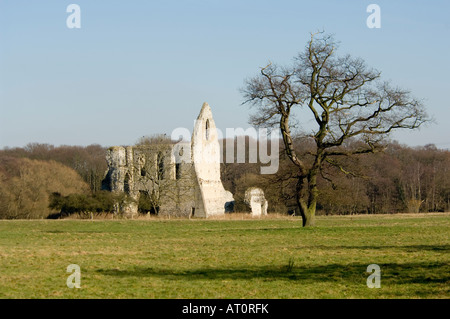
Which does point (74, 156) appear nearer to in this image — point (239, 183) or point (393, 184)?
point (239, 183)

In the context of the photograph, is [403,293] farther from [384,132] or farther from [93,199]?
[93,199]

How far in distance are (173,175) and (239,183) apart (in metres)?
22.6

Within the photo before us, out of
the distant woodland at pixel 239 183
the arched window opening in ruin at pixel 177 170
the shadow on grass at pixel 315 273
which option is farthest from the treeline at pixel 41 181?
the shadow on grass at pixel 315 273

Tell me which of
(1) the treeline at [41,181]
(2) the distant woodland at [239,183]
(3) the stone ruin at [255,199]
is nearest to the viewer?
(3) the stone ruin at [255,199]

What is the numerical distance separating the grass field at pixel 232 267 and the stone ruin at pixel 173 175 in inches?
1167

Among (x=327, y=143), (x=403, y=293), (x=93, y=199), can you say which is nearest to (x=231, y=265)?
(x=403, y=293)

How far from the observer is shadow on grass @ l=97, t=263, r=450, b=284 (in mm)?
13562

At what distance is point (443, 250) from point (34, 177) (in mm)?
51123

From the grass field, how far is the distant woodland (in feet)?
57.4

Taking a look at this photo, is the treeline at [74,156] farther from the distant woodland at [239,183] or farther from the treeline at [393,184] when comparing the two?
the treeline at [393,184]

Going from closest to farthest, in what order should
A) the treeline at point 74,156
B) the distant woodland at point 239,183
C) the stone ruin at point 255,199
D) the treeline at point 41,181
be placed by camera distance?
the stone ruin at point 255,199 < the distant woodland at point 239,183 < the treeline at point 41,181 < the treeline at point 74,156

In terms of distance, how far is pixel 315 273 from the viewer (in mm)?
14477

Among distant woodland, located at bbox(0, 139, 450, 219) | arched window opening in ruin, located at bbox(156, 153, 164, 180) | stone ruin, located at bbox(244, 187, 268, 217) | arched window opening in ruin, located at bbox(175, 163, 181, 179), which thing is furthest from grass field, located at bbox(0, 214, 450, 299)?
stone ruin, located at bbox(244, 187, 268, 217)

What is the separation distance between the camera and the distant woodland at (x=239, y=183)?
57938 millimetres
